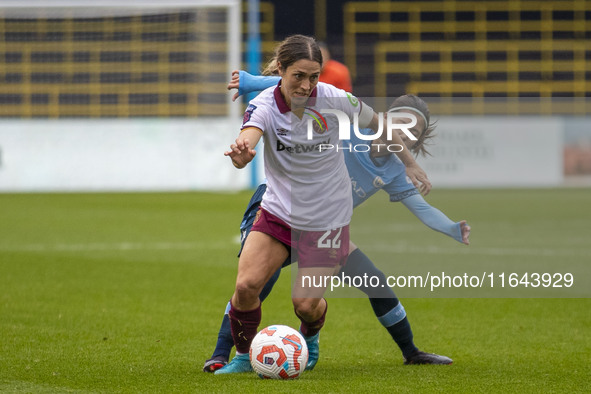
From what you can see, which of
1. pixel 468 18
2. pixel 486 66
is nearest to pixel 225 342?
pixel 486 66

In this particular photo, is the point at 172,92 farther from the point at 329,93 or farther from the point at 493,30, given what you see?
the point at 329,93

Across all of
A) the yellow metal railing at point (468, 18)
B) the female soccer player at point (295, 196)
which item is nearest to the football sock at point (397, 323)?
the female soccer player at point (295, 196)

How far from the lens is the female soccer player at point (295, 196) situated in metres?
4.37

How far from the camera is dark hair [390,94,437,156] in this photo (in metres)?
4.73

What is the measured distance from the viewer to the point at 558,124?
19469mm

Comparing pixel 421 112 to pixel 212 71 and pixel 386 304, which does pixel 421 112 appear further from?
pixel 212 71

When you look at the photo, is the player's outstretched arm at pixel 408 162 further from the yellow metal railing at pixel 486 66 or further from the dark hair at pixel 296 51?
the yellow metal railing at pixel 486 66

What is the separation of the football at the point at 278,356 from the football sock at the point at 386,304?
56cm

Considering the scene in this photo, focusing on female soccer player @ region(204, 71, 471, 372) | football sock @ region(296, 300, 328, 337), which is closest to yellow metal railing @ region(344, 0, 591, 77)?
female soccer player @ region(204, 71, 471, 372)

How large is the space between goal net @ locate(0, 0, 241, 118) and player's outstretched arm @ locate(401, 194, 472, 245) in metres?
12.7

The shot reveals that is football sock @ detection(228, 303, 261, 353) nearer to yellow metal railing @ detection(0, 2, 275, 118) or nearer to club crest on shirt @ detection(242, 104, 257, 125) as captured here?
club crest on shirt @ detection(242, 104, 257, 125)

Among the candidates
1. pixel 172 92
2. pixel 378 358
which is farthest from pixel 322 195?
pixel 172 92

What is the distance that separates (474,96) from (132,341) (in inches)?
754

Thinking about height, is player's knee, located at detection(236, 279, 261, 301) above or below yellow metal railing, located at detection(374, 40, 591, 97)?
below
